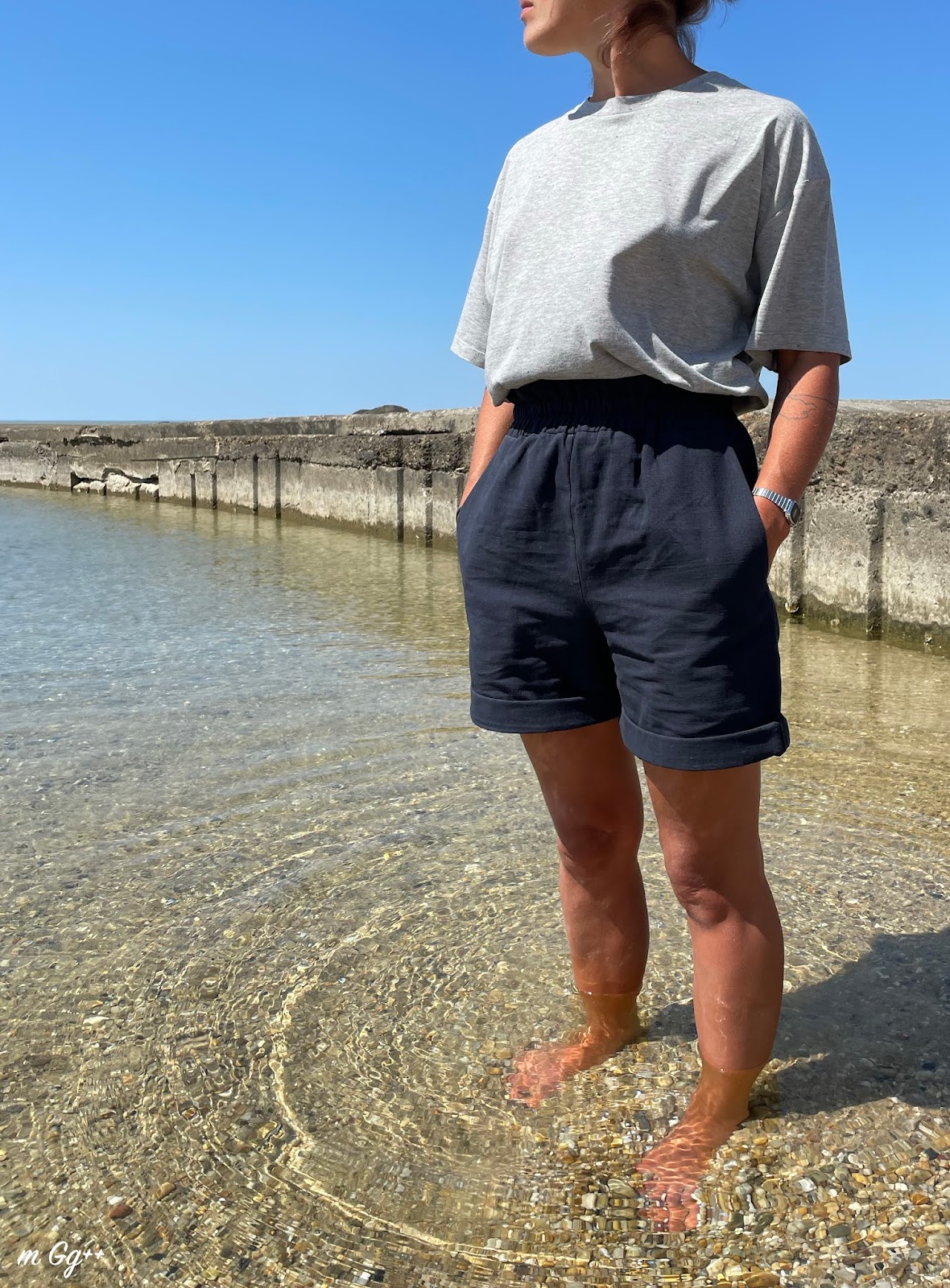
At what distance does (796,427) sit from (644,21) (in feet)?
1.87

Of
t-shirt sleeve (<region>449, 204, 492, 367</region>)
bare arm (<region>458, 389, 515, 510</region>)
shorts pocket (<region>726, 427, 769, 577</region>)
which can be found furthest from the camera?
t-shirt sleeve (<region>449, 204, 492, 367</region>)

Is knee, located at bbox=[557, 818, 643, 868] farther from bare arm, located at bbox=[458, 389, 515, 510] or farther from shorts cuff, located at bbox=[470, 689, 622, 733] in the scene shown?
bare arm, located at bbox=[458, 389, 515, 510]

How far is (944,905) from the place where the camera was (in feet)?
7.49

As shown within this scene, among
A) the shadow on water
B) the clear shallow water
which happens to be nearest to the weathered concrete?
the clear shallow water

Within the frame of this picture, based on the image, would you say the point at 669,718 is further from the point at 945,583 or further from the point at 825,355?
the point at 945,583

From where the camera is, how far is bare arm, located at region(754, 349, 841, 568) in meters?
1.36

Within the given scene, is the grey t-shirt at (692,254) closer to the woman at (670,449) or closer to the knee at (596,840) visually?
the woman at (670,449)

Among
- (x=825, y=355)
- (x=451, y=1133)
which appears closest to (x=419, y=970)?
(x=451, y=1133)

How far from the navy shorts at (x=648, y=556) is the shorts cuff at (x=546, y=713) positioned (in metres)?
0.07

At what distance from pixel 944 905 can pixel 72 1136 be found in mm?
1687

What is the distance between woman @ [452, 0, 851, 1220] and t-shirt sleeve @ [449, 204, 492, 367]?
14 centimetres

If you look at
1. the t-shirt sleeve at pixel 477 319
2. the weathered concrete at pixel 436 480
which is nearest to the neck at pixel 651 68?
the t-shirt sleeve at pixel 477 319

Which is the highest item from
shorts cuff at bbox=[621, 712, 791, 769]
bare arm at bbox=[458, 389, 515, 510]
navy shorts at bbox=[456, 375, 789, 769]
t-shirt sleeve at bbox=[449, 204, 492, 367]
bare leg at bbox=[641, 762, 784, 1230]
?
t-shirt sleeve at bbox=[449, 204, 492, 367]

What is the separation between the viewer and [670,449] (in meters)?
1.35
